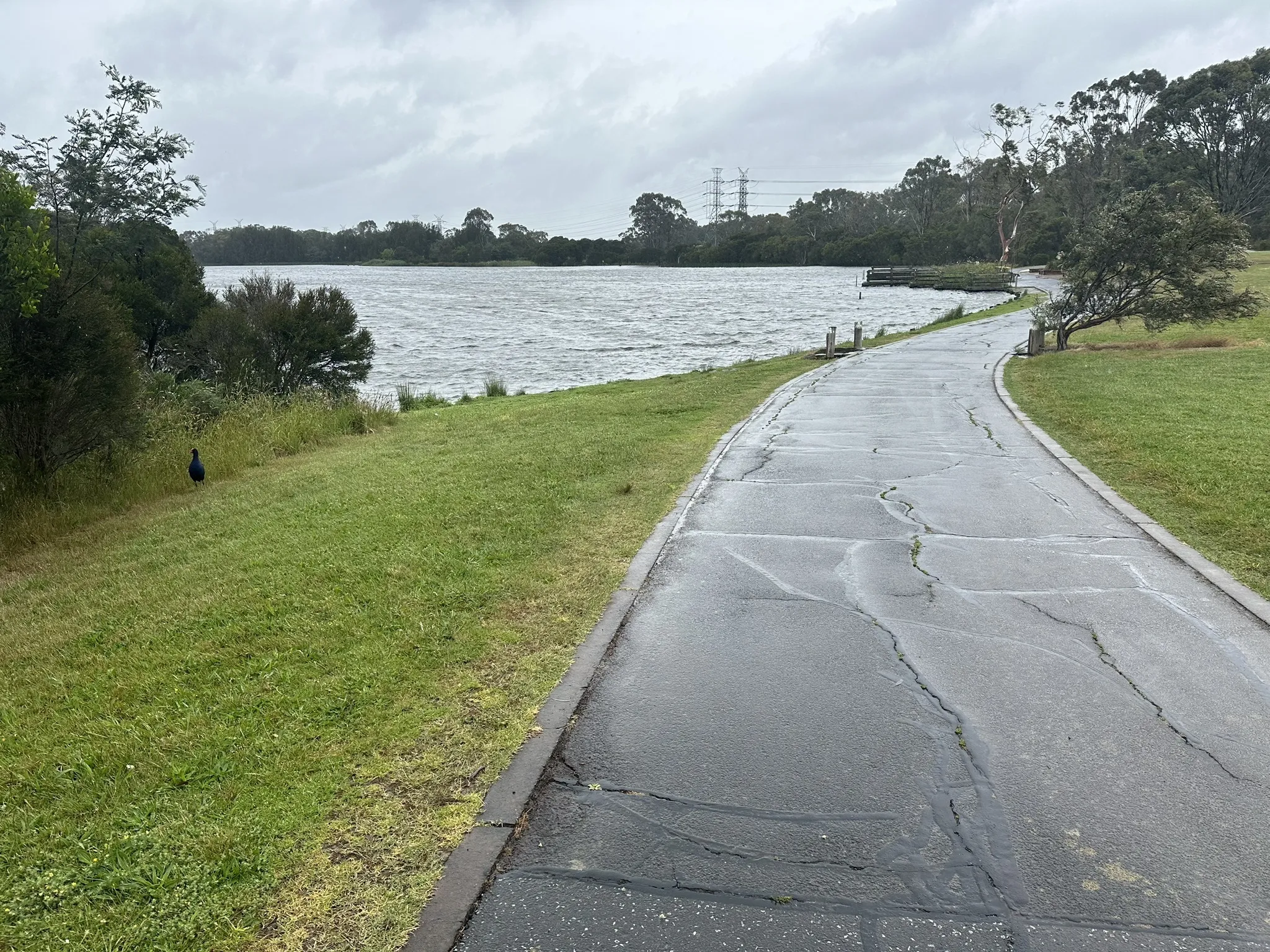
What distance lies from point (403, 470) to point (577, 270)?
14707 cm

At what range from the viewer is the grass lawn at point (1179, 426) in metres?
7.22

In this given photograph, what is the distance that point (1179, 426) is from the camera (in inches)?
436

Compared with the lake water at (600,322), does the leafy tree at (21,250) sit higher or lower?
higher

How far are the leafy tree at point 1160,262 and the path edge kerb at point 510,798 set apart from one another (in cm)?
1875

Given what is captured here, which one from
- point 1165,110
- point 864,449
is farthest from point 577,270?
point 864,449

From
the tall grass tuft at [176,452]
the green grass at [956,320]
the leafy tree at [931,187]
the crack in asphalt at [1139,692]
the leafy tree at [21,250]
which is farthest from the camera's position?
the leafy tree at [931,187]

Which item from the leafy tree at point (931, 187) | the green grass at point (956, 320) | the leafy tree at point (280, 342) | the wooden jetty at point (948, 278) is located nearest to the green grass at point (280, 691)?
the leafy tree at point (280, 342)

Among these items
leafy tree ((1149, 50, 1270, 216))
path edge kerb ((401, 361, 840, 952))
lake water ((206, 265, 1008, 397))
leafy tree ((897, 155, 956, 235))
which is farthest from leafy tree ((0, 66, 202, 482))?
leafy tree ((897, 155, 956, 235))

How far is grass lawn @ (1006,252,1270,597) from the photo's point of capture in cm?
722

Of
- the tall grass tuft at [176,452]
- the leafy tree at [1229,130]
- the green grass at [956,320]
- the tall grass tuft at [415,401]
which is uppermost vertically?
the leafy tree at [1229,130]

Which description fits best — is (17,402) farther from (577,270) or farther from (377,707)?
(577,270)

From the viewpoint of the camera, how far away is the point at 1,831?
11.1ft

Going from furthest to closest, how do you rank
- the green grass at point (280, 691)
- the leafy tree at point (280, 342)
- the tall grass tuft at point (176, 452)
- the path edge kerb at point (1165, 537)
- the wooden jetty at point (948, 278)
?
the wooden jetty at point (948, 278) < the leafy tree at point (280, 342) < the tall grass tuft at point (176, 452) < the path edge kerb at point (1165, 537) < the green grass at point (280, 691)

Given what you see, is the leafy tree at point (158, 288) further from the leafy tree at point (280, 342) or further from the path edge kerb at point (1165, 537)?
the path edge kerb at point (1165, 537)
